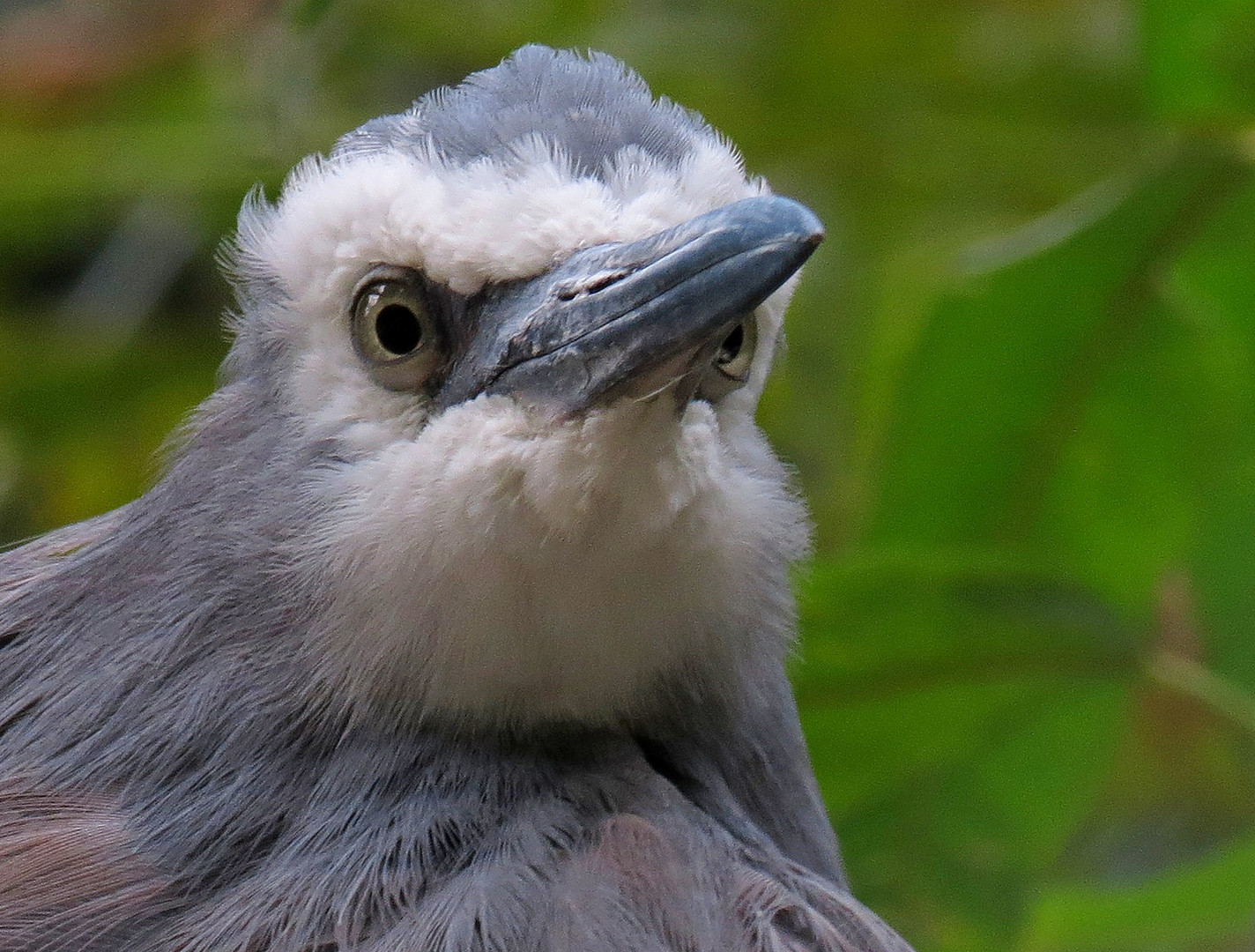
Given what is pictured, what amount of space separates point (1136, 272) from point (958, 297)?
0.32 meters

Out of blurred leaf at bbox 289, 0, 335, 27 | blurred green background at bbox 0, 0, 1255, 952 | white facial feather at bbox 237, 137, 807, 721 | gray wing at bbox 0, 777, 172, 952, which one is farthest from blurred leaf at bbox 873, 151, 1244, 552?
gray wing at bbox 0, 777, 172, 952

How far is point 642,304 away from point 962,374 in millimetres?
1444

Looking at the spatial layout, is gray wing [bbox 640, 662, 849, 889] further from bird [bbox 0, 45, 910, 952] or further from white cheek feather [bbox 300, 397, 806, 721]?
white cheek feather [bbox 300, 397, 806, 721]

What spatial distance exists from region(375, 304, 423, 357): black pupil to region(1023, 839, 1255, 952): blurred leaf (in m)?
1.74

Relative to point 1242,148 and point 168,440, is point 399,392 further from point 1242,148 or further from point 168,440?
point 1242,148

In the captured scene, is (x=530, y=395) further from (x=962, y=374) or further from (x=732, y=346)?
(x=962, y=374)

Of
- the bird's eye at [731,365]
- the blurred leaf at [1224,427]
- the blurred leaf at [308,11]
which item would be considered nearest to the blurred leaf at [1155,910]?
the blurred leaf at [1224,427]

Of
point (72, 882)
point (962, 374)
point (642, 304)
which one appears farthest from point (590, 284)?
point (962, 374)

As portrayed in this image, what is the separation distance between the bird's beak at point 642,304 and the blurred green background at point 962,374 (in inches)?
24.6

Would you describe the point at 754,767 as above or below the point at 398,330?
below

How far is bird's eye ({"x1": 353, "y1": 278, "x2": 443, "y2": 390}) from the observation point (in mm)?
1820

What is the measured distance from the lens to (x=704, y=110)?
4.23 metres

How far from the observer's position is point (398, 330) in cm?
184

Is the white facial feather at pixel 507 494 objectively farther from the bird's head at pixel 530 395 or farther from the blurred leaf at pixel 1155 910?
the blurred leaf at pixel 1155 910
